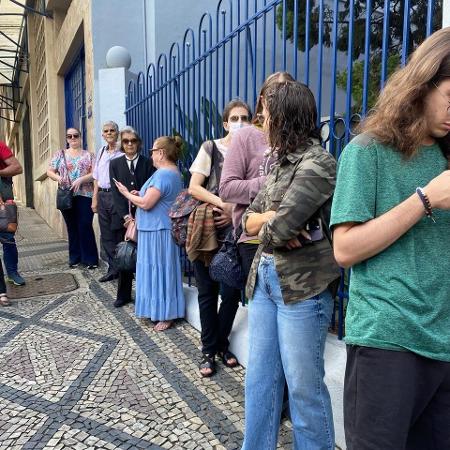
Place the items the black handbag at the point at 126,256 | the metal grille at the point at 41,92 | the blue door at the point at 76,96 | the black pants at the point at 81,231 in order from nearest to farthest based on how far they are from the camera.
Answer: the black handbag at the point at 126,256, the black pants at the point at 81,231, the blue door at the point at 76,96, the metal grille at the point at 41,92

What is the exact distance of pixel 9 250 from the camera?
507 cm

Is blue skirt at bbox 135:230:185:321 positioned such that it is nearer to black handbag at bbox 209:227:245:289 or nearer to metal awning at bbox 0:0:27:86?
black handbag at bbox 209:227:245:289

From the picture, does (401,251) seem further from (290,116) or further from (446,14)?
(446,14)

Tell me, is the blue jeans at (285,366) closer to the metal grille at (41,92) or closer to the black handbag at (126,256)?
the black handbag at (126,256)

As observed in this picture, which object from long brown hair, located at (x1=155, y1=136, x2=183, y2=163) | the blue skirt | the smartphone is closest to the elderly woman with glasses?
the blue skirt

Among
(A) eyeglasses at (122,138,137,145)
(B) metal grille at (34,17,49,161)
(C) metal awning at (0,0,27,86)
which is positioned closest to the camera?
(A) eyeglasses at (122,138,137,145)

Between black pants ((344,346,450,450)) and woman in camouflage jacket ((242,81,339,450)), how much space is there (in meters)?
0.50

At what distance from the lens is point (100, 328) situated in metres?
3.91

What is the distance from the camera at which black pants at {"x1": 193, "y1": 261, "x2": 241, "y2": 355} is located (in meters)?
3.10

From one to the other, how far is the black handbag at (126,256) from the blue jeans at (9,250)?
1.41 metres

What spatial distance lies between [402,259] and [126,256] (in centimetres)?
323

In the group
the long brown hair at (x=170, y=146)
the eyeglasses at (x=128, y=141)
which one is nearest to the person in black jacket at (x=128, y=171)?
the eyeglasses at (x=128, y=141)

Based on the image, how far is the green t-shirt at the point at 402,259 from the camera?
117cm

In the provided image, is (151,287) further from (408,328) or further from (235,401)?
(408,328)
